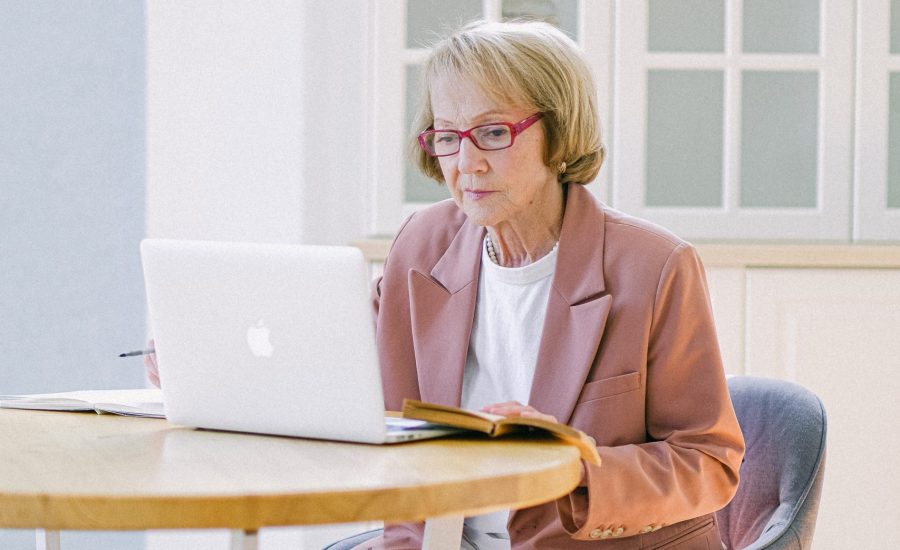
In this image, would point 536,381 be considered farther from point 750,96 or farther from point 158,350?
point 750,96

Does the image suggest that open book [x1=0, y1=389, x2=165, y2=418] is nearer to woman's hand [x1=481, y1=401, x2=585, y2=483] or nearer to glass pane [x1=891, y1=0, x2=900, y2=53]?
woman's hand [x1=481, y1=401, x2=585, y2=483]

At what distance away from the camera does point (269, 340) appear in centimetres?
133

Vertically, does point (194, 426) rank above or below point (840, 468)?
above

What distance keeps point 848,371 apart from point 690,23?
1.00 metres

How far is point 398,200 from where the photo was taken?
3184mm

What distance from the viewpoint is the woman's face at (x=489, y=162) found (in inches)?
70.2

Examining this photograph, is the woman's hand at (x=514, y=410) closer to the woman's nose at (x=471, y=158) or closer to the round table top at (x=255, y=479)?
the round table top at (x=255, y=479)

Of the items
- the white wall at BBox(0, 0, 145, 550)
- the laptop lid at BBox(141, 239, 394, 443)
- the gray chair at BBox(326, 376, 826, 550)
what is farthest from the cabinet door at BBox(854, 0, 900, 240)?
the laptop lid at BBox(141, 239, 394, 443)

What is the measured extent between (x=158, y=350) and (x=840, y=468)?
2.10 m

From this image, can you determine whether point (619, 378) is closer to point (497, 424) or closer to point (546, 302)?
point (546, 302)

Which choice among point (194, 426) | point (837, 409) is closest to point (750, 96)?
point (837, 409)

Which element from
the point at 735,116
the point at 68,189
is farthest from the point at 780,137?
the point at 68,189

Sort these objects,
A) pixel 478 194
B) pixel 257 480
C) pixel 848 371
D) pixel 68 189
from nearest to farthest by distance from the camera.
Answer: pixel 257 480, pixel 478 194, pixel 848 371, pixel 68 189

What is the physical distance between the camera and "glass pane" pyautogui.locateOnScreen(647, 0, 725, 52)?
3.17 metres
